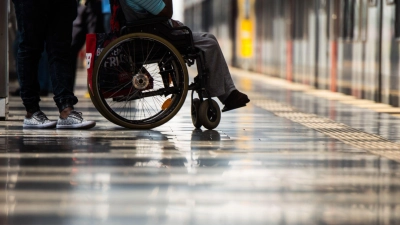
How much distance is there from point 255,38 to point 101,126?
15.9 metres

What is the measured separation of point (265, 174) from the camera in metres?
4.07

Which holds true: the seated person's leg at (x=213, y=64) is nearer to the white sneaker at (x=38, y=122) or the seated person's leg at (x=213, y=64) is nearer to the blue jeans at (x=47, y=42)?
the blue jeans at (x=47, y=42)

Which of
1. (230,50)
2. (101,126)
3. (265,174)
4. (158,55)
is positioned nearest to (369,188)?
(265,174)

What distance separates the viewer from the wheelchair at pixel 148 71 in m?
5.92

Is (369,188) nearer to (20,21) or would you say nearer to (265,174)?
(265,174)

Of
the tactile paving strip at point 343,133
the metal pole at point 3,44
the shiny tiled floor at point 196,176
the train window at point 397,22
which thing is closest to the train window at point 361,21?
the train window at point 397,22

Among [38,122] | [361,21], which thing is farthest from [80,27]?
[38,122]

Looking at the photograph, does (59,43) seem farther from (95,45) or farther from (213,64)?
(213,64)

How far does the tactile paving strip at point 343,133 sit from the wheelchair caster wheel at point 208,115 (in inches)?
25.3

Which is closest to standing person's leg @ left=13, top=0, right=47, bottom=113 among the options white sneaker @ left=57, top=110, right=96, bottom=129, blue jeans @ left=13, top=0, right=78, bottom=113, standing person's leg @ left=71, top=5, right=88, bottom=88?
blue jeans @ left=13, top=0, right=78, bottom=113

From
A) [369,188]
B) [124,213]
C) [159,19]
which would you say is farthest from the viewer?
[159,19]

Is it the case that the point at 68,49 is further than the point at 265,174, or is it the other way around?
the point at 68,49

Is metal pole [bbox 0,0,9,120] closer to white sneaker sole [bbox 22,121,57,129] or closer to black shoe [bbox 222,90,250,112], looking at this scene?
white sneaker sole [bbox 22,121,57,129]

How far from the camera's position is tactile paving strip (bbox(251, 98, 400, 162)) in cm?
512
